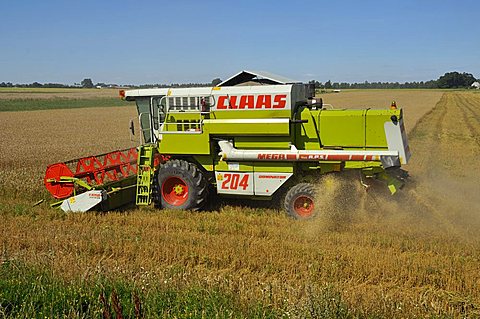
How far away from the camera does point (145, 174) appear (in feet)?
31.6

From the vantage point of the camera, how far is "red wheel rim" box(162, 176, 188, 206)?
9.53 metres

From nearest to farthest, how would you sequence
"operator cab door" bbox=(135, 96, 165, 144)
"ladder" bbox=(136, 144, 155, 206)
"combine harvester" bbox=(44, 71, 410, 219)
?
"combine harvester" bbox=(44, 71, 410, 219), "ladder" bbox=(136, 144, 155, 206), "operator cab door" bbox=(135, 96, 165, 144)

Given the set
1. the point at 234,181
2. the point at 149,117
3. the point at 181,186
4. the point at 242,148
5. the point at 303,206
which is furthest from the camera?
the point at 149,117

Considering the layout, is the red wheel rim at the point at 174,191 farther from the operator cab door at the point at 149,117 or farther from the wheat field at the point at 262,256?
the operator cab door at the point at 149,117

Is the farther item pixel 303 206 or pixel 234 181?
pixel 234 181

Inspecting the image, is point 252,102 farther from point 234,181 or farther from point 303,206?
point 303,206

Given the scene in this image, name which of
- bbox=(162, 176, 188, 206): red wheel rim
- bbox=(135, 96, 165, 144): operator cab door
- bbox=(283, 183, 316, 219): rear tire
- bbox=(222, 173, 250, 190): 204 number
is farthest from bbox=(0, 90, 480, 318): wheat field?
bbox=(135, 96, 165, 144): operator cab door

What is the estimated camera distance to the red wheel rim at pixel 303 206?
28.2 ft

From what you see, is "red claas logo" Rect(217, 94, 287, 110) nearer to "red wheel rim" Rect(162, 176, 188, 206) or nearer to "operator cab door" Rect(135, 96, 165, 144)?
"operator cab door" Rect(135, 96, 165, 144)

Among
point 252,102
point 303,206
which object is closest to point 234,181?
point 303,206

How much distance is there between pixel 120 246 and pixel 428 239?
451cm

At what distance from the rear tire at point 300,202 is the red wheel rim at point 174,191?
2090mm

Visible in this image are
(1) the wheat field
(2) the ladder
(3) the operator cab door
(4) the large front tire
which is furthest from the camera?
(3) the operator cab door

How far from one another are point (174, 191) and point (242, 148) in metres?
1.68
